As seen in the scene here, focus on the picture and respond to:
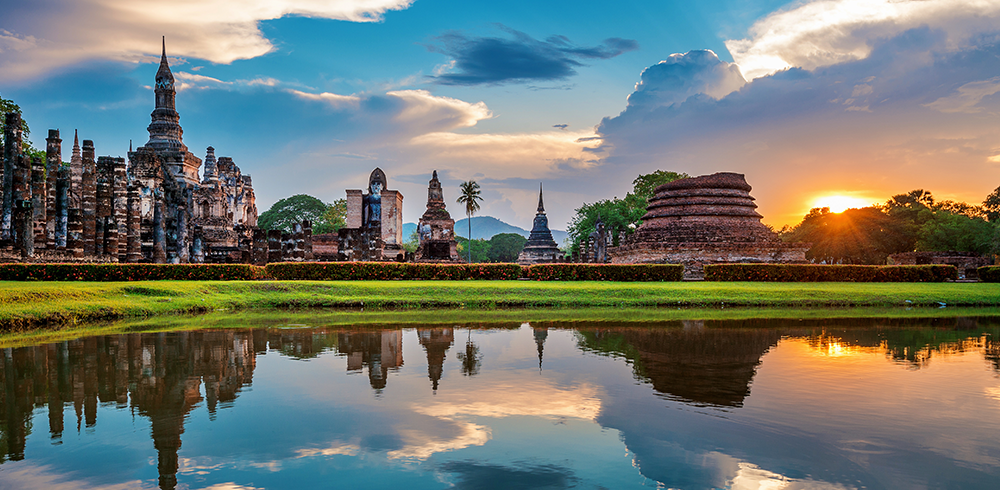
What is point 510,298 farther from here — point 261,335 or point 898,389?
point 898,389

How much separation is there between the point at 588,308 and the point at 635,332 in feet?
17.0

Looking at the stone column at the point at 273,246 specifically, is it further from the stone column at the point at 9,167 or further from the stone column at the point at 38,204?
the stone column at the point at 9,167

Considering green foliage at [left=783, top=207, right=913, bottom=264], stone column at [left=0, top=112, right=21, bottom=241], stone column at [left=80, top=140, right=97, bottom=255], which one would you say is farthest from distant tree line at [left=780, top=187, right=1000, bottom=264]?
stone column at [left=0, top=112, right=21, bottom=241]

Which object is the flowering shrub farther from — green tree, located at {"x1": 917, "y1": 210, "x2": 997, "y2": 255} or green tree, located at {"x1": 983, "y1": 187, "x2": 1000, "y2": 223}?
green tree, located at {"x1": 983, "y1": 187, "x2": 1000, "y2": 223}

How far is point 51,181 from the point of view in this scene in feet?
74.5

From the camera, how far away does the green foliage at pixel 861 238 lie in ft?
163

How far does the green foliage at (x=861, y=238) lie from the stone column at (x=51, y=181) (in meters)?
50.0

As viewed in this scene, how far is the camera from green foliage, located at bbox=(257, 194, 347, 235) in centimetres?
6700

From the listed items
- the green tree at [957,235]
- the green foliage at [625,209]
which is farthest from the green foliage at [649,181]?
the green tree at [957,235]

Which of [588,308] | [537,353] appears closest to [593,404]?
[537,353]

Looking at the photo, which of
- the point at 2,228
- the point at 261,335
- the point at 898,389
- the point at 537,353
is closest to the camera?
the point at 898,389

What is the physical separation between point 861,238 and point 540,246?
2598cm

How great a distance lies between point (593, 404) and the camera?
19.2ft

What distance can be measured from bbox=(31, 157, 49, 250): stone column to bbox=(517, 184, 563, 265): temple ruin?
28695mm
